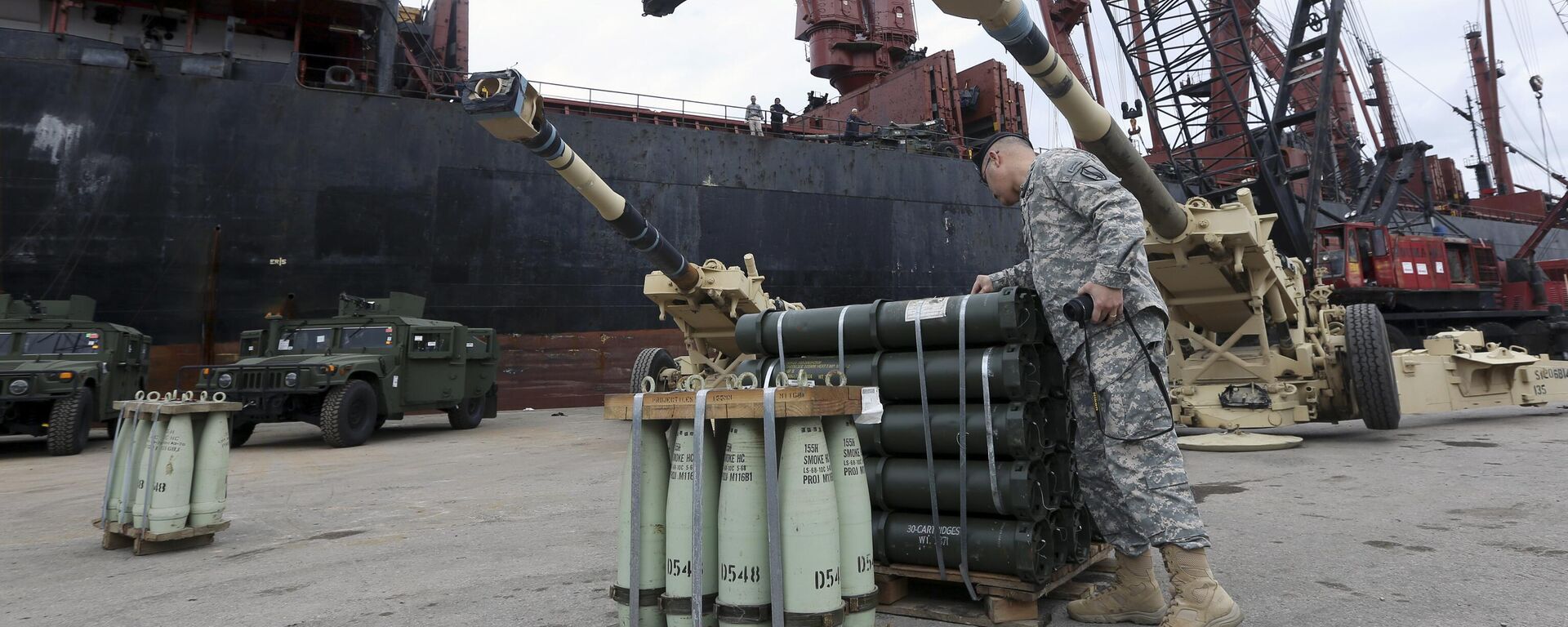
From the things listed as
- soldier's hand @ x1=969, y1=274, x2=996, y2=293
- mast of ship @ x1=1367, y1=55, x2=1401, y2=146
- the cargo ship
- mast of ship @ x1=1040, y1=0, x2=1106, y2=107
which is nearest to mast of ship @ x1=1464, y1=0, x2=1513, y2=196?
mast of ship @ x1=1367, y1=55, x2=1401, y2=146

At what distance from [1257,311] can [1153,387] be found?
5.64m

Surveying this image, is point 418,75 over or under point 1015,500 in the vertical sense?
over

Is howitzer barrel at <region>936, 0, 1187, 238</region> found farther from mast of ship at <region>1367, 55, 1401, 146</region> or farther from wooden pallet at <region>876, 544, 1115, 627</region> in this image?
mast of ship at <region>1367, 55, 1401, 146</region>

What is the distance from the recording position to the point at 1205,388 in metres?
8.14

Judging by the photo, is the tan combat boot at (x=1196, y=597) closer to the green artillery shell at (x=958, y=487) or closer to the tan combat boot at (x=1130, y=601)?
the tan combat boot at (x=1130, y=601)

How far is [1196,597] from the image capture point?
270cm

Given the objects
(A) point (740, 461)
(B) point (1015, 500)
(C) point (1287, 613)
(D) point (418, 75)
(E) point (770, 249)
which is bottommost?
(C) point (1287, 613)

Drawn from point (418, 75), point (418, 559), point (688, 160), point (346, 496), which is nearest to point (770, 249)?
point (688, 160)

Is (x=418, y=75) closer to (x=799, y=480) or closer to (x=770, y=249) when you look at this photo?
(x=770, y=249)

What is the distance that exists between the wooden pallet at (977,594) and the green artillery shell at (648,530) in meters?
0.86

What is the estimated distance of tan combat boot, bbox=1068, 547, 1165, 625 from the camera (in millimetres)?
2900

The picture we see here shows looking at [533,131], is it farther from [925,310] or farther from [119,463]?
[925,310]

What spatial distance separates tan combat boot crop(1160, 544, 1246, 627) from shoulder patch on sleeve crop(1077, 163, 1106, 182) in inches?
52.0

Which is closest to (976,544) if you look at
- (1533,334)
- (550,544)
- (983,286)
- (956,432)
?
(956,432)
